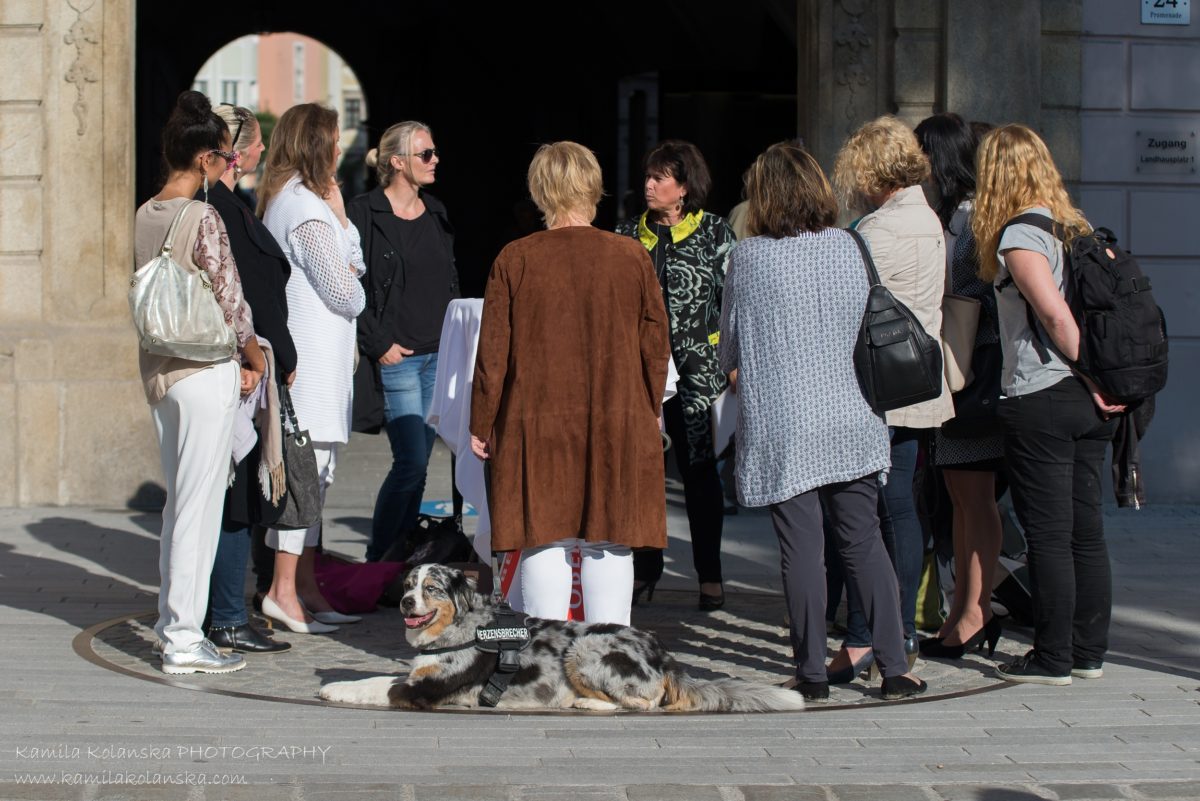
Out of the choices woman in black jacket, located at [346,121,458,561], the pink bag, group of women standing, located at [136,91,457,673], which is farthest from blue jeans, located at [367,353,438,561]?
the pink bag

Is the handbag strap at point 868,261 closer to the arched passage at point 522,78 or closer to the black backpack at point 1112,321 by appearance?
the black backpack at point 1112,321

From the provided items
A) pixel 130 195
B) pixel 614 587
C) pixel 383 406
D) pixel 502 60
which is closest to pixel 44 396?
pixel 130 195

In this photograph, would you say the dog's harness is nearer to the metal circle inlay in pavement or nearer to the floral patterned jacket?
the metal circle inlay in pavement

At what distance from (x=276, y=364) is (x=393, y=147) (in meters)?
1.55

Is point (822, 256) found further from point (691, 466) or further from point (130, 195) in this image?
point (130, 195)

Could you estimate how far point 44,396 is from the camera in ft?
32.2

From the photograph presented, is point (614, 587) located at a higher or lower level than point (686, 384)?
lower

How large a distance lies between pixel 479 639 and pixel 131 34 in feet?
19.9

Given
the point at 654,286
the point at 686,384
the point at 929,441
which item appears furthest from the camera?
the point at 686,384

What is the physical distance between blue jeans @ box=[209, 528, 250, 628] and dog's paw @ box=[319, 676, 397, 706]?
885mm

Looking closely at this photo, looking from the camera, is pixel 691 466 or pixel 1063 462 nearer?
pixel 1063 462

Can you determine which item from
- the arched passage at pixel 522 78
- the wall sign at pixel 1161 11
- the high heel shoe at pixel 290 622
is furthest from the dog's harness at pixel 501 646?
the arched passage at pixel 522 78

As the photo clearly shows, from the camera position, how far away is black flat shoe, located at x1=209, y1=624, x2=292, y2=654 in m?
6.34

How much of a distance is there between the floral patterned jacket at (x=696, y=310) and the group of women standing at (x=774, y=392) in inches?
25.3
